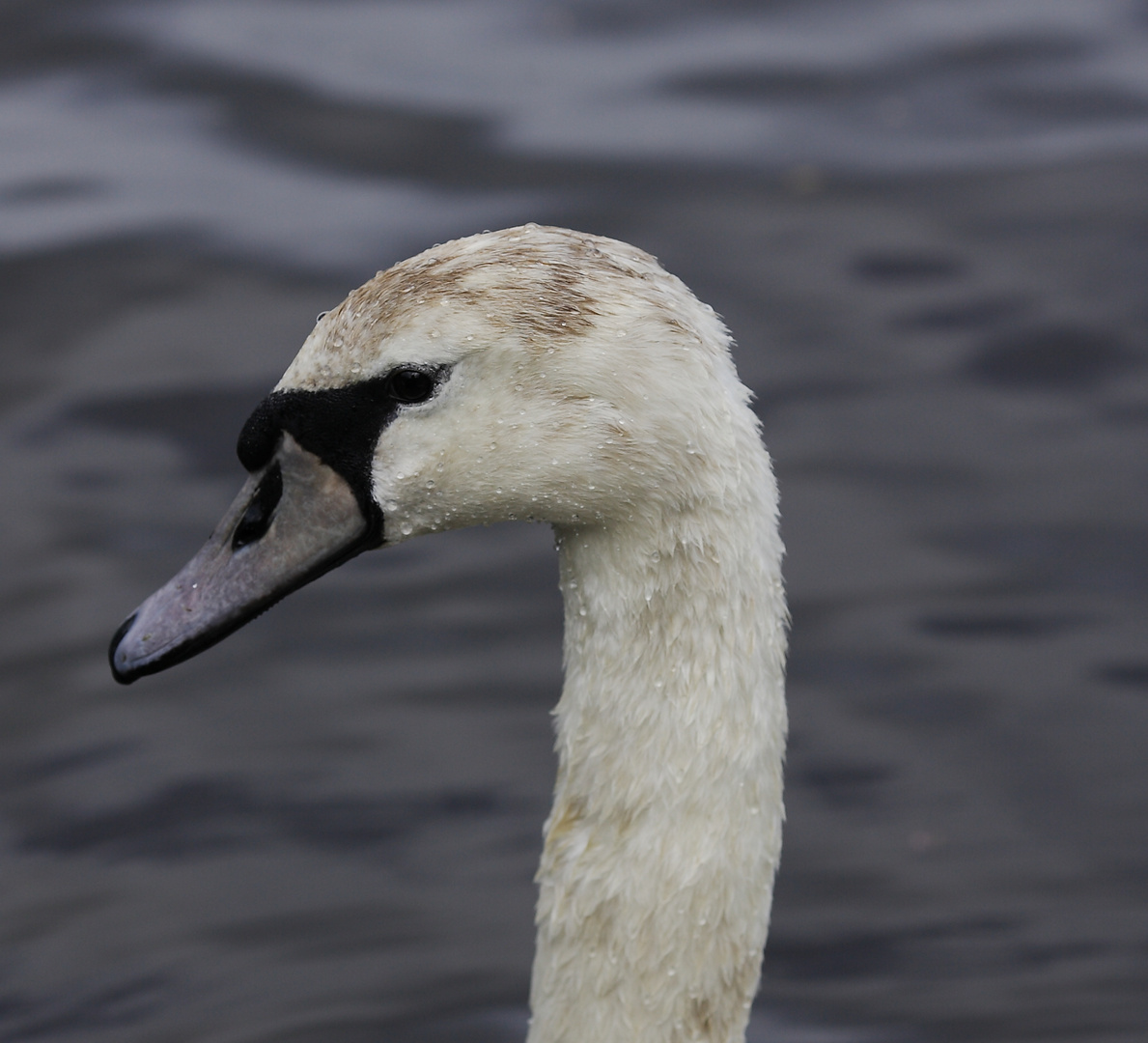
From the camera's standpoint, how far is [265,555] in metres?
3.52

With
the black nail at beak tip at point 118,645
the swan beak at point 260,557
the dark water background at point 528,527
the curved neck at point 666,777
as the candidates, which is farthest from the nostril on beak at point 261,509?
the dark water background at point 528,527

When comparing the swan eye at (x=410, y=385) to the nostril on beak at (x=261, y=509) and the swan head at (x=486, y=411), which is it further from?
the nostril on beak at (x=261, y=509)

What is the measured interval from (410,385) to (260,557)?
486mm

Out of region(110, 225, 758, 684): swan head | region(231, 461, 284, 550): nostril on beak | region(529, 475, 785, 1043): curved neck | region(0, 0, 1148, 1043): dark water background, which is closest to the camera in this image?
region(110, 225, 758, 684): swan head

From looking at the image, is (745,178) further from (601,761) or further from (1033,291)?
(601,761)

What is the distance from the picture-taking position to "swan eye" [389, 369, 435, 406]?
10.8 feet

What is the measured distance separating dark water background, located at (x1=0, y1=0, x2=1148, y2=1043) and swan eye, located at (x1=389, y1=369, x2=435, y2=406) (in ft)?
7.82

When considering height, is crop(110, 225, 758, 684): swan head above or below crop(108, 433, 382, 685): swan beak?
above

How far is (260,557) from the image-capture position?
3523 mm

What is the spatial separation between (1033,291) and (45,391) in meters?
3.87

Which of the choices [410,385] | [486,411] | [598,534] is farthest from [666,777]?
[410,385]

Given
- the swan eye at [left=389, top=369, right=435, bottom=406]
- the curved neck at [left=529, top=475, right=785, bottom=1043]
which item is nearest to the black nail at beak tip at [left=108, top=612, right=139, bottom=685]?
the swan eye at [left=389, top=369, right=435, bottom=406]

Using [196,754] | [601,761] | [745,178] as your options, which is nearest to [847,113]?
[745,178]

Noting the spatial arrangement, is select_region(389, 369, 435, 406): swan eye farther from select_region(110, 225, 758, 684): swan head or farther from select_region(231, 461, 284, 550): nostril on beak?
select_region(231, 461, 284, 550): nostril on beak
